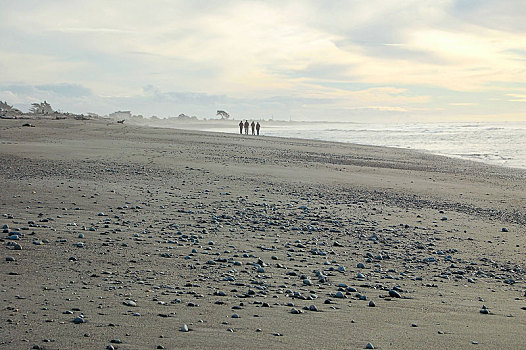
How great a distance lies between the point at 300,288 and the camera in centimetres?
635

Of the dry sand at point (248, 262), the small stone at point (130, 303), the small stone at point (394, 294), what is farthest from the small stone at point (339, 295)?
the small stone at point (130, 303)

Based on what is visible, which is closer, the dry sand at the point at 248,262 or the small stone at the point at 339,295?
the dry sand at the point at 248,262

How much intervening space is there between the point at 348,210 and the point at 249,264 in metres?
4.95

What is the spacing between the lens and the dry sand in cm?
484

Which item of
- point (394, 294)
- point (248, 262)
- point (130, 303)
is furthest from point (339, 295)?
point (130, 303)

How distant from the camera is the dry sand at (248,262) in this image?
484 centimetres

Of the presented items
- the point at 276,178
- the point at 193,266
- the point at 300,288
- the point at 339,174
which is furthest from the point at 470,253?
the point at 339,174

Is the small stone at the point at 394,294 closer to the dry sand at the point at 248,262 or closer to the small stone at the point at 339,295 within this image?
the dry sand at the point at 248,262

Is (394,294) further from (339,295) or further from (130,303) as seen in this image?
(130,303)

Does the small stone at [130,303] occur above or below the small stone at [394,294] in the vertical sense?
above

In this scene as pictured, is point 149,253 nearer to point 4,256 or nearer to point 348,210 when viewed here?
point 4,256

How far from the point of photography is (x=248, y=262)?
7.35 metres

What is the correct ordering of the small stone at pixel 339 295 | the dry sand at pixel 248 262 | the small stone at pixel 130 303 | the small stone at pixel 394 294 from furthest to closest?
the small stone at pixel 394 294 < the small stone at pixel 339 295 < the small stone at pixel 130 303 < the dry sand at pixel 248 262

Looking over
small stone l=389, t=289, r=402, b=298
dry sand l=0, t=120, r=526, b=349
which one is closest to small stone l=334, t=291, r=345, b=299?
dry sand l=0, t=120, r=526, b=349
